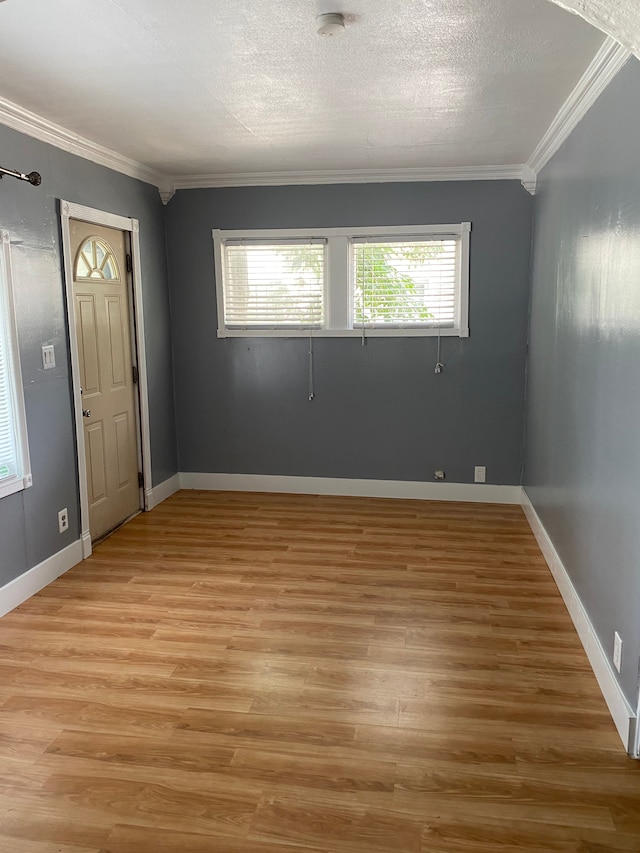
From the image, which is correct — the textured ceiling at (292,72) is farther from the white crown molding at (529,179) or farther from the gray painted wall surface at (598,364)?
the white crown molding at (529,179)

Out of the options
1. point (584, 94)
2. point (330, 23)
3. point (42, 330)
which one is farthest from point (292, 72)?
point (42, 330)

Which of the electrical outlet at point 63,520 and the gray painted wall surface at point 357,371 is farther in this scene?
the gray painted wall surface at point 357,371

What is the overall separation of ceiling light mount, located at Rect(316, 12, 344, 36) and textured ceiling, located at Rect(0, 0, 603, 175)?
0.12 ft

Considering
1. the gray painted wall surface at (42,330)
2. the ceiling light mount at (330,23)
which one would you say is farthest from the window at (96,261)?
the ceiling light mount at (330,23)

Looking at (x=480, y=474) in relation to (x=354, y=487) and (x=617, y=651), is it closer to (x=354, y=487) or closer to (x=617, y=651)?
(x=354, y=487)

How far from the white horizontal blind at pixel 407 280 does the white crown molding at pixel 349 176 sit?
45 centimetres

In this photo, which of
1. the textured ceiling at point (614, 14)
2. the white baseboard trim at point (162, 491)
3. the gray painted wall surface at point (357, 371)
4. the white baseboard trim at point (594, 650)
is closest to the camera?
the textured ceiling at point (614, 14)

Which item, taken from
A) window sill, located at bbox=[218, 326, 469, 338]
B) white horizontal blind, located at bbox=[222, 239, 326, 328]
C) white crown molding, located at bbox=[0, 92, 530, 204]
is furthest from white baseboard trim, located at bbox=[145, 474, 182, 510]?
white crown molding, located at bbox=[0, 92, 530, 204]

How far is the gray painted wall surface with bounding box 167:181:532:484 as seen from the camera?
16.2 ft

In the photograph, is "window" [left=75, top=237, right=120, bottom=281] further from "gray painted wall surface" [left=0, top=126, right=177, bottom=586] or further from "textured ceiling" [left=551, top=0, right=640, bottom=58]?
"textured ceiling" [left=551, top=0, right=640, bottom=58]

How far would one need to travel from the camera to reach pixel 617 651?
2.46 meters

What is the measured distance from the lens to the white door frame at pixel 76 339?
3855 millimetres

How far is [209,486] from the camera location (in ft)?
18.4

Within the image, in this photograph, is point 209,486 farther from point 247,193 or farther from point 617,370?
point 617,370
